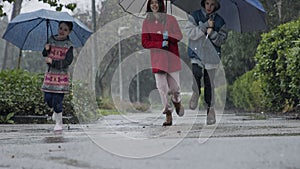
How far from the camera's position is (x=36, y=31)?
9773 mm

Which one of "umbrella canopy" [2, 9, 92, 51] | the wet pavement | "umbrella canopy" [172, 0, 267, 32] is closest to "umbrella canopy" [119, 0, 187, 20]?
"umbrella canopy" [2, 9, 92, 51]

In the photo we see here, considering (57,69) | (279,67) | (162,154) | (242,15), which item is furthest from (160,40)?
(279,67)

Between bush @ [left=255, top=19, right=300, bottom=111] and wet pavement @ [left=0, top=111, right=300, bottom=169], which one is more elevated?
bush @ [left=255, top=19, right=300, bottom=111]

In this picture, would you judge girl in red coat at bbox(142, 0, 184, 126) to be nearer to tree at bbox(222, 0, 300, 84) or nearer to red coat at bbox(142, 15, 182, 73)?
red coat at bbox(142, 15, 182, 73)

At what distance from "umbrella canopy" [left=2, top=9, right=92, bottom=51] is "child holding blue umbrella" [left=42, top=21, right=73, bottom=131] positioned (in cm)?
108

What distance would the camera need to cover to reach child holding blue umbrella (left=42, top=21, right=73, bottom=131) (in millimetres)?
7992

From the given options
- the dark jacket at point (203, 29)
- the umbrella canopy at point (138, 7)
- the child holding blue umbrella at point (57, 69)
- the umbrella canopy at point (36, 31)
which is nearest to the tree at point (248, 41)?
the umbrella canopy at point (138, 7)

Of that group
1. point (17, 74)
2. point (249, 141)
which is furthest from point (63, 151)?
point (17, 74)

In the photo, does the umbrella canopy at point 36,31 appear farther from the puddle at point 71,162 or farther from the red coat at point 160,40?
the puddle at point 71,162

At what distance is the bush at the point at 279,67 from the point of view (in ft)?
39.0

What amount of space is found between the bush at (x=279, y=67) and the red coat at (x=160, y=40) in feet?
13.3

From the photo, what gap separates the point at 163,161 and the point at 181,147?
29.5 inches

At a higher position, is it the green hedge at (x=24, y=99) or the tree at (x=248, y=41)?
the tree at (x=248, y=41)

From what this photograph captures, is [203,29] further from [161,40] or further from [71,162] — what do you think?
[71,162]
